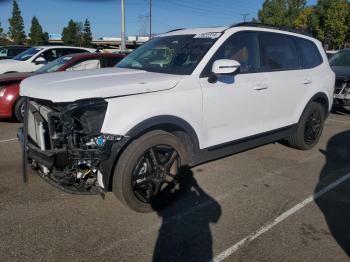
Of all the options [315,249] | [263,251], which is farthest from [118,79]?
[315,249]

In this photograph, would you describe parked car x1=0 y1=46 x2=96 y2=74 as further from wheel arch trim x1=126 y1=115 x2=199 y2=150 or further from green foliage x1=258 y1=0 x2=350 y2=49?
green foliage x1=258 y1=0 x2=350 y2=49

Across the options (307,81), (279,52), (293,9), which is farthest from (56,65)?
(293,9)

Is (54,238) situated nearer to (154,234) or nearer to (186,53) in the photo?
(154,234)

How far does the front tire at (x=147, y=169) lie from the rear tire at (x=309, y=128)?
2642mm

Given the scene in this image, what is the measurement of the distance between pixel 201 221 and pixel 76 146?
144 centimetres

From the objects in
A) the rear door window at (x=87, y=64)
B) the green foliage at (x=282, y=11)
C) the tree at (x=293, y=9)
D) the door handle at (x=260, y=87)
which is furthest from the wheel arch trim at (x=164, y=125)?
the tree at (x=293, y=9)

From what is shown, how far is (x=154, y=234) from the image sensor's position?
11.3 ft

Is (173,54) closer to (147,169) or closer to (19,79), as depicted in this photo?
(147,169)

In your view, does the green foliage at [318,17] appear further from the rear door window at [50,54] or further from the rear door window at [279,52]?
the rear door window at [279,52]

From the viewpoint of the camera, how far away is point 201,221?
372 centimetres

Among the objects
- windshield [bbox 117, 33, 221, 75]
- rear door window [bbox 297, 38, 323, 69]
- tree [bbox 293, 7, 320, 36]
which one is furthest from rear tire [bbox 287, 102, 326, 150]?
tree [bbox 293, 7, 320, 36]

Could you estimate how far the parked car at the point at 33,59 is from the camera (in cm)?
1162

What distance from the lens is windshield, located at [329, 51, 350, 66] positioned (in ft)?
35.8

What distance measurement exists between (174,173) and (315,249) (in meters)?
1.57
